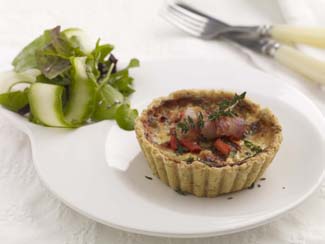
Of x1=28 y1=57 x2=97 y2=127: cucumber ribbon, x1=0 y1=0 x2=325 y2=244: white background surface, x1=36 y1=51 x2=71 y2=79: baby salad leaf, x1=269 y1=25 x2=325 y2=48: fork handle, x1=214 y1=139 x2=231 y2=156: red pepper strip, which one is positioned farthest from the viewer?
x1=269 y1=25 x2=325 y2=48: fork handle

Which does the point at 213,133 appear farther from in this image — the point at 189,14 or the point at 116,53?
the point at 189,14

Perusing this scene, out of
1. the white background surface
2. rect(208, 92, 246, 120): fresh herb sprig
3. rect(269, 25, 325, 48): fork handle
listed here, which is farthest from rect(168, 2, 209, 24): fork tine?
rect(208, 92, 246, 120): fresh herb sprig

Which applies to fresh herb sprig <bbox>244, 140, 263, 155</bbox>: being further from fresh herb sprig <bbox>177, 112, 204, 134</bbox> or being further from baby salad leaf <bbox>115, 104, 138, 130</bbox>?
baby salad leaf <bbox>115, 104, 138, 130</bbox>

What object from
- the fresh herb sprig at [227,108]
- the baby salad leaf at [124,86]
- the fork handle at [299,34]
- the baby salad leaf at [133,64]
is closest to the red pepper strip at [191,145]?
the fresh herb sprig at [227,108]

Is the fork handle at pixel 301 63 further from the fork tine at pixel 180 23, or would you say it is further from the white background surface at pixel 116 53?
the fork tine at pixel 180 23

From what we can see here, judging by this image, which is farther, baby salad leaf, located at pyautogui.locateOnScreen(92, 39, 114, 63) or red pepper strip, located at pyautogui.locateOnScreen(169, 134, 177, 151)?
baby salad leaf, located at pyautogui.locateOnScreen(92, 39, 114, 63)

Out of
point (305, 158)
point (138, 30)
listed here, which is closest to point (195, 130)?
point (305, 158)

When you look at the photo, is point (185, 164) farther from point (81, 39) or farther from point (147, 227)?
point (81, 39)
